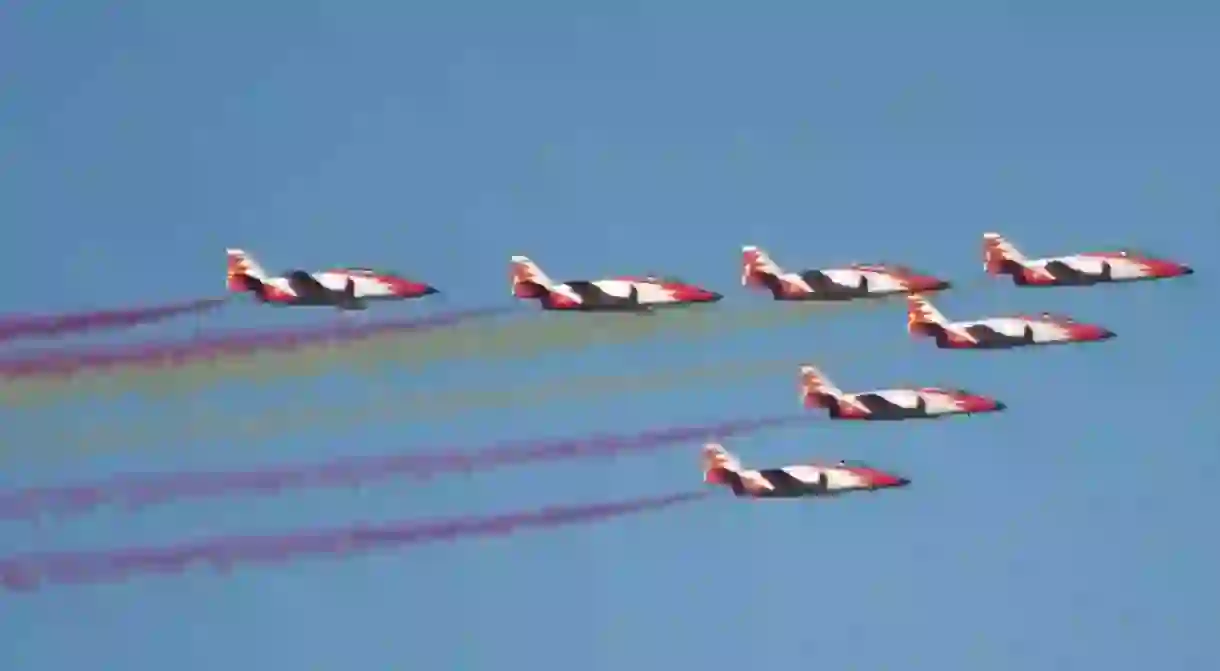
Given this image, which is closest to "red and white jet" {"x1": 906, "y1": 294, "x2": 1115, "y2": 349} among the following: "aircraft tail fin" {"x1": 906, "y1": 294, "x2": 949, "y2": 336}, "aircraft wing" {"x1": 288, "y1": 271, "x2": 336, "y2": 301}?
"aircraft tail fin" {"x1": 906, "y1": 294, "x2": 949, "y2": 336}

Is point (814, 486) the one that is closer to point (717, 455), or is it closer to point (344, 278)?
point (717, 455)

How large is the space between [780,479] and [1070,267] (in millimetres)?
16405

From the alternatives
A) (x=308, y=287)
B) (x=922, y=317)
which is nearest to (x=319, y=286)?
(x=308, y=287)

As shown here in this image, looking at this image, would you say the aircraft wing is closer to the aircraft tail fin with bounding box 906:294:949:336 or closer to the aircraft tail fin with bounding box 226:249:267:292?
the aircraft tail fin with bounding box 226:249:267:292

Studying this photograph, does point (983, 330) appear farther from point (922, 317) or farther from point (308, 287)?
point (308, 287)

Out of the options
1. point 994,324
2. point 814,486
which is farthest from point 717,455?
point 994,324

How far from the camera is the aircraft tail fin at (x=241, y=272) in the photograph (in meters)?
148

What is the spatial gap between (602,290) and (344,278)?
9.31 meters

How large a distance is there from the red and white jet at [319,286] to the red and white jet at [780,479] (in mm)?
21423

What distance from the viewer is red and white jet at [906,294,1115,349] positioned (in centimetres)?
15725

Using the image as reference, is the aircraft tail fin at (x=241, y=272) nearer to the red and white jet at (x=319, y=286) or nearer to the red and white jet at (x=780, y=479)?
the red and white jet at (x=319, y=286)

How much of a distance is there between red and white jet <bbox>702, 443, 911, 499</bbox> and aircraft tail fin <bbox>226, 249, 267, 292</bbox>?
2522 cm

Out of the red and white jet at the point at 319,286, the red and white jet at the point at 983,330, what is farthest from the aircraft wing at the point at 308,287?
the red and white jet at the point at 983,330

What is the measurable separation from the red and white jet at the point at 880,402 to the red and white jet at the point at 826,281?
7.15 metres
